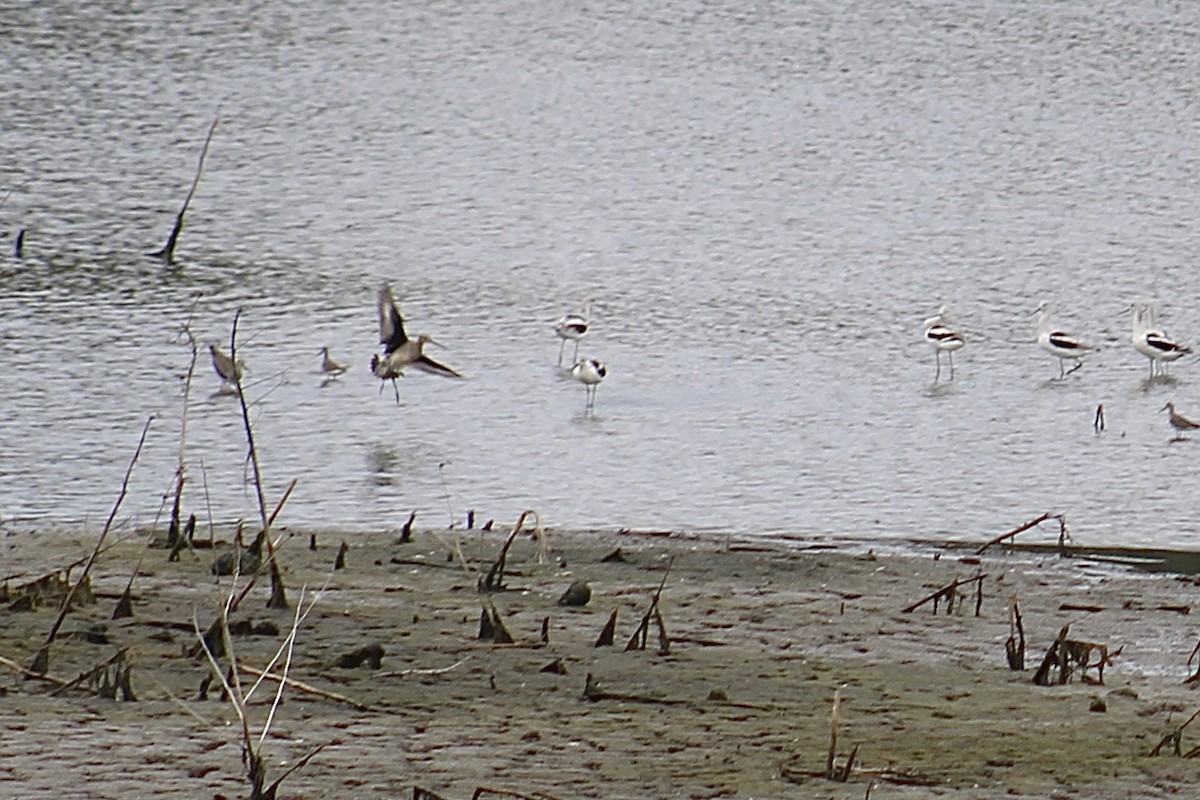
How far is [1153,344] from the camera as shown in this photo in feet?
40.2

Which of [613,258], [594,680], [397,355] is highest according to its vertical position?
[613,258]

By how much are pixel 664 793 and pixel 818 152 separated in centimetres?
1622

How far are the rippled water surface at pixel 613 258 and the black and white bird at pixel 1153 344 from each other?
0.14 m

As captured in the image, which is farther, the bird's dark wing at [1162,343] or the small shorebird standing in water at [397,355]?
the bird's dark wing at [1162,343]

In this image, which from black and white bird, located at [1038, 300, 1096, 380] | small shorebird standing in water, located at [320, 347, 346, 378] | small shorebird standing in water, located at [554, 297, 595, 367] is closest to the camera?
small shorebird standing in water, located at [320, 347, 346, 378]

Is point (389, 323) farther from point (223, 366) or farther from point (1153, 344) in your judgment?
point (1153, 344)

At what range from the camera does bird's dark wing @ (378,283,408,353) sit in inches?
433

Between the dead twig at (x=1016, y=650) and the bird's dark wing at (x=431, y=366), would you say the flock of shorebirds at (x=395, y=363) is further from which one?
the dead twig at (x=1016, y=650)

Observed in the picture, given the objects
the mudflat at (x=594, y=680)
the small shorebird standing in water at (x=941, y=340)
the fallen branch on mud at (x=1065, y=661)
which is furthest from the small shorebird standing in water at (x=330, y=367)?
the fallen branch on mud at (x=1065, y=661)

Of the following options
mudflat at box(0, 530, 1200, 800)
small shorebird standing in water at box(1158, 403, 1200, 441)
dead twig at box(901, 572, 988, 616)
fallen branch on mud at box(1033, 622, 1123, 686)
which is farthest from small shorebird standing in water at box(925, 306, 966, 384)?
fallen branch on mud at box(1033, 622, 1123, 686)

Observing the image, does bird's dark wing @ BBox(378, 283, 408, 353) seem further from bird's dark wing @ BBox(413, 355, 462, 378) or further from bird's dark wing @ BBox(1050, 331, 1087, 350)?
bird's dark wing @ BBox(1050, 331, 1087, 350)

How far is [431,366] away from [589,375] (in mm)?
793

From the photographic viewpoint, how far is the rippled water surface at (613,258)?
376 inches

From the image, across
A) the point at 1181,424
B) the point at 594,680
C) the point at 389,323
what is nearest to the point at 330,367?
the point at 389,323
